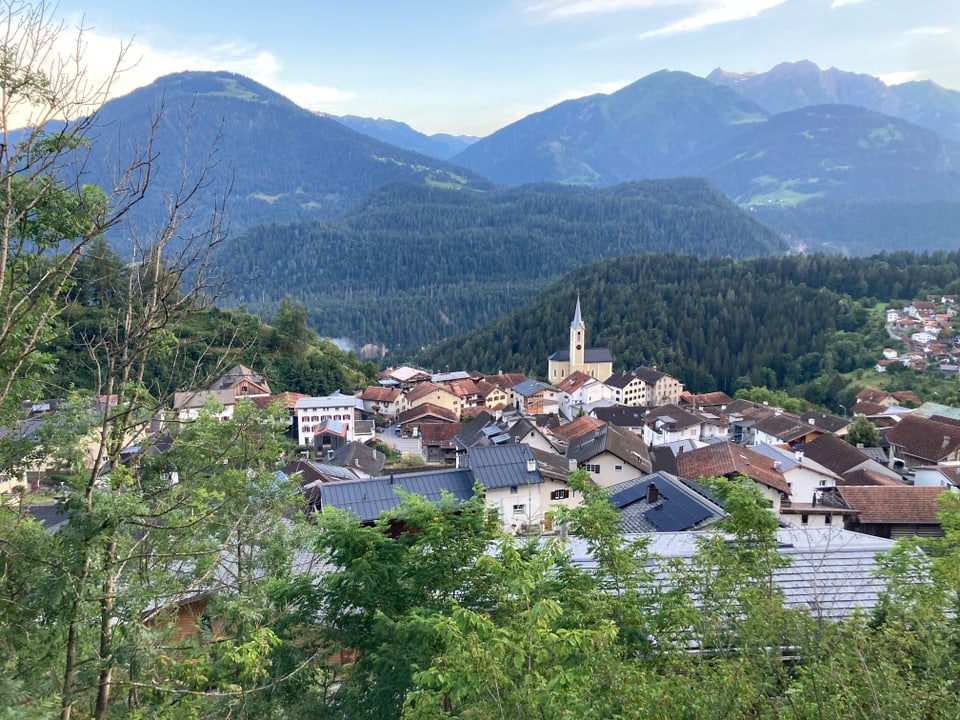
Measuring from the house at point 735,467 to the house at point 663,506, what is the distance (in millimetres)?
3020

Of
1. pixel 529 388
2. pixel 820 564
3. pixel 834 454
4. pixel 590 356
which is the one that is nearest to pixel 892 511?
pixel 834 454

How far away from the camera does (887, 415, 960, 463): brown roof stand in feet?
119

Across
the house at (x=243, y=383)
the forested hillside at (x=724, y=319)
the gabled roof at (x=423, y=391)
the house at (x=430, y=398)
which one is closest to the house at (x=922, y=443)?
the house at (x=430, y=398)

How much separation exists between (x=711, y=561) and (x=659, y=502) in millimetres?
12277

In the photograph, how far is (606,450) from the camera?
27.3 m

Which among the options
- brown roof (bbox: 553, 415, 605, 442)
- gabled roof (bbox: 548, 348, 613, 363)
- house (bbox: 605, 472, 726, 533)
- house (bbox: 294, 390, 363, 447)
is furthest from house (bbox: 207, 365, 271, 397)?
gabled roof (bbox: 548, 348, 613, 363)

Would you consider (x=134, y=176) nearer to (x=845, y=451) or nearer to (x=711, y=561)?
(x=711, y=561)

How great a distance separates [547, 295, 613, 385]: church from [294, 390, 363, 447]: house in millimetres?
34302

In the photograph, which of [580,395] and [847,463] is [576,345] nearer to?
[580,395]

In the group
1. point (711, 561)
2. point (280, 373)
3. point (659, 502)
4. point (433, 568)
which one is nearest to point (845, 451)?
point (659, 502)

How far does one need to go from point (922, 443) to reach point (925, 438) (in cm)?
48

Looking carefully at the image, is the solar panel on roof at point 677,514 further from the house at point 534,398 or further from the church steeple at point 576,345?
the church steeple at point 576,345

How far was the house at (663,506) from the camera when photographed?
56.4 ft

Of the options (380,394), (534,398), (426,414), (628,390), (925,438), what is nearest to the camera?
(925,438)
